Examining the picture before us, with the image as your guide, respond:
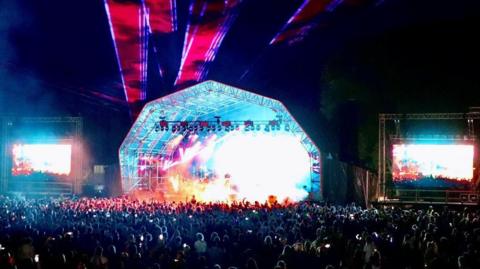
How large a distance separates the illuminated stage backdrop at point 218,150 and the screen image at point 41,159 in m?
4.01

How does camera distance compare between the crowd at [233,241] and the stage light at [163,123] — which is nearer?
the crowd at [233,241]

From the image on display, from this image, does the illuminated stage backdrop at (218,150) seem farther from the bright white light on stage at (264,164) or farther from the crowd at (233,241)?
the crowd at (233,241)

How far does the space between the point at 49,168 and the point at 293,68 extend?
58.7 feet

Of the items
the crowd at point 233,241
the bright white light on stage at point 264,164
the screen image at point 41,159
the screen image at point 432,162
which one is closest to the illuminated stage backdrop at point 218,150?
the bright white light on stage at point 264,164

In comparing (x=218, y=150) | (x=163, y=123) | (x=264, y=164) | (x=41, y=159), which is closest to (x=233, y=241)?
(x=163, y=123)

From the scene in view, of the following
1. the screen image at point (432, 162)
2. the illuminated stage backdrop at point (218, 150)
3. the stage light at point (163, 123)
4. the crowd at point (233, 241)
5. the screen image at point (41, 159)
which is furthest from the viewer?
the screen image at point (41, 159)

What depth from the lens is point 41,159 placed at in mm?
28031

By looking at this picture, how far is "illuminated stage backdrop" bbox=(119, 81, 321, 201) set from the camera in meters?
24.0

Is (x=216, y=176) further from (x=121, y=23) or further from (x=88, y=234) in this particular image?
(x=88, y=234)

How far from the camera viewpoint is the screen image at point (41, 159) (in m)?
27.7

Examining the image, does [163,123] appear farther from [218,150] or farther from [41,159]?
[41,159]

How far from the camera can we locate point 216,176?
31.2 meters

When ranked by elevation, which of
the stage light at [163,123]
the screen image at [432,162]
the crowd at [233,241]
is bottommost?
the crowd at [233,241]

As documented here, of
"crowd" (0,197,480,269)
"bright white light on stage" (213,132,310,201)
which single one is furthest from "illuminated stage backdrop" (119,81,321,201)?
"crowd" (0,197,480,269)
